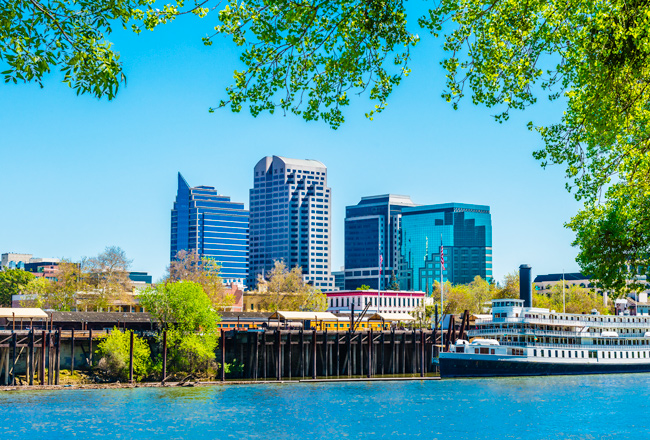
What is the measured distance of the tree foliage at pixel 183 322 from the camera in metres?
76.2

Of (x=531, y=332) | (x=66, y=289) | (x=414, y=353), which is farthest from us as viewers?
(x=66, y=289)

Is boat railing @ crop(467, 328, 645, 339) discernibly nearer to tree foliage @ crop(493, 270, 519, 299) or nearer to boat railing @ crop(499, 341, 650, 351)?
boat railing @ crop(499, 341, 650, 351)

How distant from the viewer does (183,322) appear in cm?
7662

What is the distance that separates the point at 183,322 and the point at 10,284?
94.2 metres

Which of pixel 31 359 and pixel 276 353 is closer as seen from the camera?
pixel 31 359

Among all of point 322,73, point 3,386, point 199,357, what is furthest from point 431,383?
point 322,73

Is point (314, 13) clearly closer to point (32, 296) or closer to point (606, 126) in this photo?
point (606, 126)

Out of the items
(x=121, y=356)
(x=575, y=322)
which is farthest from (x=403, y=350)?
(x=121, y=356)

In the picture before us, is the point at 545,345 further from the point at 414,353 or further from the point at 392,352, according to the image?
the point at 392,352

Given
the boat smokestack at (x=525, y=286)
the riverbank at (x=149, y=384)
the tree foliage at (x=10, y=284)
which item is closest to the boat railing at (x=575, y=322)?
the boat smokestack at (x=525, y=286)

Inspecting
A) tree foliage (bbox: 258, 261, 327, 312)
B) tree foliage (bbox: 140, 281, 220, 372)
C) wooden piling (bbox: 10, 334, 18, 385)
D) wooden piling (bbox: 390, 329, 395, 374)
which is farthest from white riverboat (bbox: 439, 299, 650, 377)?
wooden piling (bbox: 10, 334, 18, 385)

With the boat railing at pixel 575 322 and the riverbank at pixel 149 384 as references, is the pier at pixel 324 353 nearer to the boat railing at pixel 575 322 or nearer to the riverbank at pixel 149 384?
the riverbank at pixel 149 384

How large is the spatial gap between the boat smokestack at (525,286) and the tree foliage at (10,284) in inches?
3799

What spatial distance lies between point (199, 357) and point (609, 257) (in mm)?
57269
